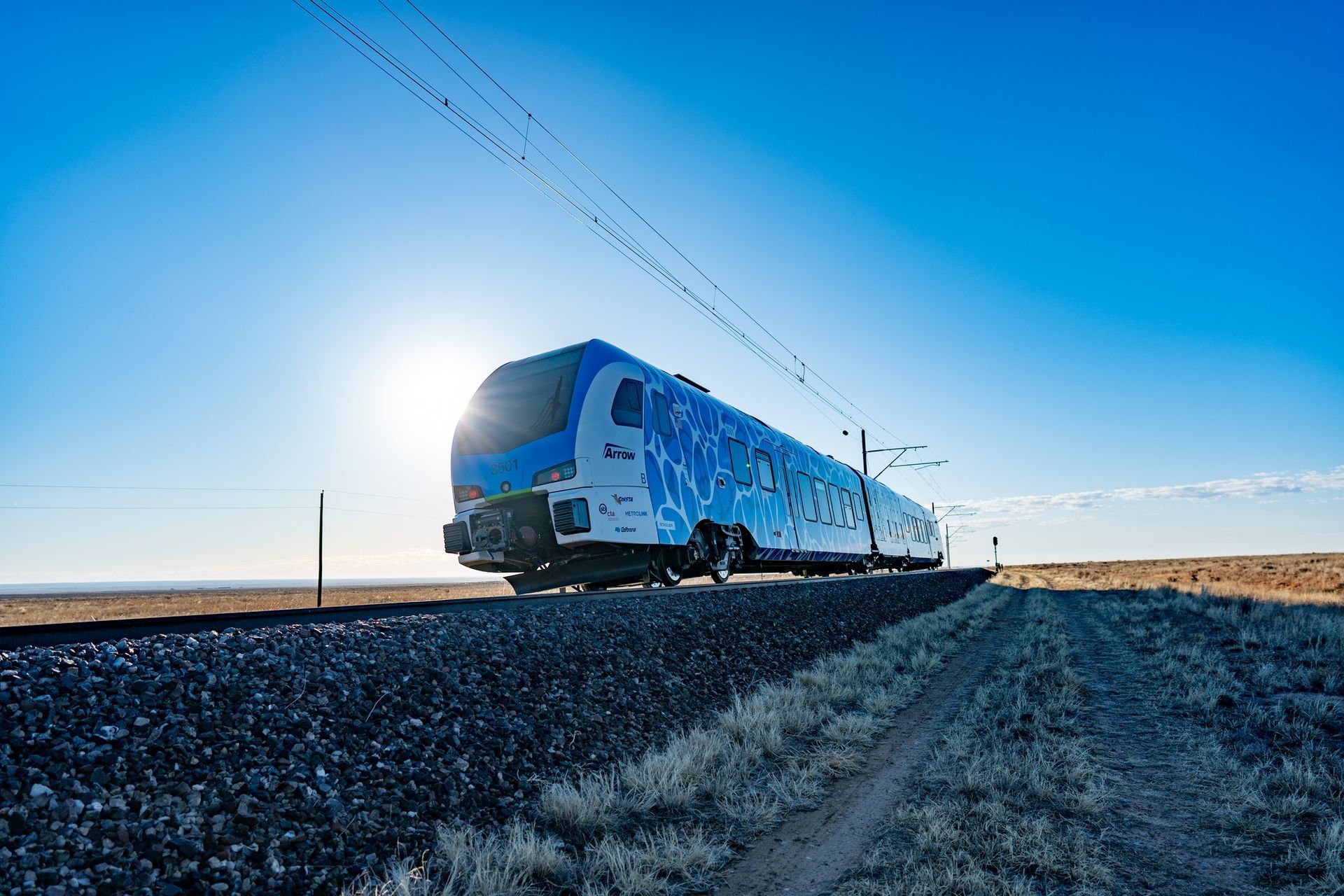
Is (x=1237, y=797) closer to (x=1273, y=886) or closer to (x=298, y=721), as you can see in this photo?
(x=1273, y=886)

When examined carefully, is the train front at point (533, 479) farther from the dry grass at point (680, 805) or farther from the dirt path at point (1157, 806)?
the dirt path at point (1157, 806)

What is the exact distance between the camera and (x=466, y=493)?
37.0 ft

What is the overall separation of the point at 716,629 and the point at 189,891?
251 inches

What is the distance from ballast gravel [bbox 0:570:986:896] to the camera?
269 centimetres

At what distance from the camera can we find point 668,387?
12234 millimetres

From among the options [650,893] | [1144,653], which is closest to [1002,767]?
[650,893]

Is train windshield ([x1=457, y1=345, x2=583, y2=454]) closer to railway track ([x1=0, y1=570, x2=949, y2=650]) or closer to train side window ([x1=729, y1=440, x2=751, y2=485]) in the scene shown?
railway track ([x1=0, y1=570, x2=949, y2=650])

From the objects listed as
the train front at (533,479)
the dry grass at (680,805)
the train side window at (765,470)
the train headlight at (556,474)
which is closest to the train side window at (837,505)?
the train side window at (765,470)

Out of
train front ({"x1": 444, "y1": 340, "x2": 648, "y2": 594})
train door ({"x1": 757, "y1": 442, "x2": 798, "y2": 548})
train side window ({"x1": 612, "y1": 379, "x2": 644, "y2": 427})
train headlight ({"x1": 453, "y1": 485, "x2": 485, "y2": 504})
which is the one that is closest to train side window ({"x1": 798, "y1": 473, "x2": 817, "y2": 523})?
train door ({"x1": 757, "y1": 442, "x2": 798, "y2": 548})

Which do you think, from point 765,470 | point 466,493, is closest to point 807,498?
point 765,470

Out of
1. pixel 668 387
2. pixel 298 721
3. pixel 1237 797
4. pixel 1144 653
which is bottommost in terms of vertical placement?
pixel 1144 653

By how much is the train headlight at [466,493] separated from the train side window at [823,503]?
36.0 feet

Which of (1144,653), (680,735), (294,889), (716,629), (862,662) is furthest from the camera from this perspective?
(1144,653)

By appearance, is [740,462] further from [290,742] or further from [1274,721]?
Answer: [290,742]
